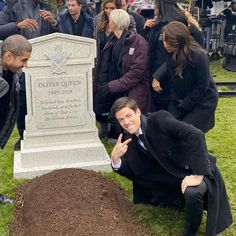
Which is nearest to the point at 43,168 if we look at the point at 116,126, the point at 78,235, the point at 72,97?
the point at 72,97

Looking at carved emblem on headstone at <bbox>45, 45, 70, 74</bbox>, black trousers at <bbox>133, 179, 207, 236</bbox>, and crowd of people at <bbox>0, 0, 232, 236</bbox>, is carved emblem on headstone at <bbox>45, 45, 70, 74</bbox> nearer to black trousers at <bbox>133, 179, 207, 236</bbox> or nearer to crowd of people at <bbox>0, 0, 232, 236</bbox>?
crowd of people at <bbox>0, 0, 232, 236</bbox>

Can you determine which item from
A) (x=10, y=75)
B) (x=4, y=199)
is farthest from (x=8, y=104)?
(x=4, y=199)

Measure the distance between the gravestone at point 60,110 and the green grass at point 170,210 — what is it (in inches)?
12.1

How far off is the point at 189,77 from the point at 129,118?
127 cm

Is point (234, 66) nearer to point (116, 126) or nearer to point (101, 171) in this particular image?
point (116, 126)

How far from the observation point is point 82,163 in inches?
230

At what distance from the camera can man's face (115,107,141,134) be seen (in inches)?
157

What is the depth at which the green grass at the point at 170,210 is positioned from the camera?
4.50m

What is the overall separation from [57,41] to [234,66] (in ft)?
25.5

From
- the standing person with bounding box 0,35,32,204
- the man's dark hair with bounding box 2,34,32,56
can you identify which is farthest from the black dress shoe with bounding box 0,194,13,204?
the man's dark hair with bounding box 2,34,32,56

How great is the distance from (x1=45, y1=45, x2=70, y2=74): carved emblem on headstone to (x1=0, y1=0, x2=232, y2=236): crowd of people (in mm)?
671

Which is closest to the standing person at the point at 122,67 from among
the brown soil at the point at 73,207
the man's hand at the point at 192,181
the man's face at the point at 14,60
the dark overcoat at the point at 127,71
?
the dark overcoat at the point at 127,71

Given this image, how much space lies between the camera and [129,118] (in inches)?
159

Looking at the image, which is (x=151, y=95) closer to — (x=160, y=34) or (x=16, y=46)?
(x=160, y=34)
